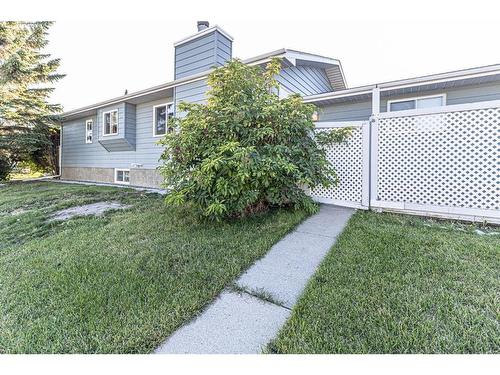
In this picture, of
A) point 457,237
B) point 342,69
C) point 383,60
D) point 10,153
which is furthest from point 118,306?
point 10,153

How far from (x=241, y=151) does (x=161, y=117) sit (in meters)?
6.75

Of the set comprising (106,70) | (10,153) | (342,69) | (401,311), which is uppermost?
(106,70)

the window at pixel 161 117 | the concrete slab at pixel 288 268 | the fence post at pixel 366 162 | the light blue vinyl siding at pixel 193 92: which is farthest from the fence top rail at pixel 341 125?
the window at pixel 161 117

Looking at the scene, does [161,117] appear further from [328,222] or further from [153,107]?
[328,222]

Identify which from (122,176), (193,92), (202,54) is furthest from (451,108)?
(122,176)

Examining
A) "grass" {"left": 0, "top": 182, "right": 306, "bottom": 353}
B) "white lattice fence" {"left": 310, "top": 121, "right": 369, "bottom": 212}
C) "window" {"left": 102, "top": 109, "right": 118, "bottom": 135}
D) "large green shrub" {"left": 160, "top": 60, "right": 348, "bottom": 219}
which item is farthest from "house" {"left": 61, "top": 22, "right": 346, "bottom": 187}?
"grass" {"left": 0, "top": 182, "right": 306, "bottom": 353}

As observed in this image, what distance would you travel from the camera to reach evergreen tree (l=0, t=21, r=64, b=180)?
431 inches

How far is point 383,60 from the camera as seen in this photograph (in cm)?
941

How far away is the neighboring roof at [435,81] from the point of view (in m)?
5.51

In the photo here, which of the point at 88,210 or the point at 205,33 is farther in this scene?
the point at 205,33

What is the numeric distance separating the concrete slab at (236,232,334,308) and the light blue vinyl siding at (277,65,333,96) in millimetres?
5059

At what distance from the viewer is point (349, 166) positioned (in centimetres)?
496
